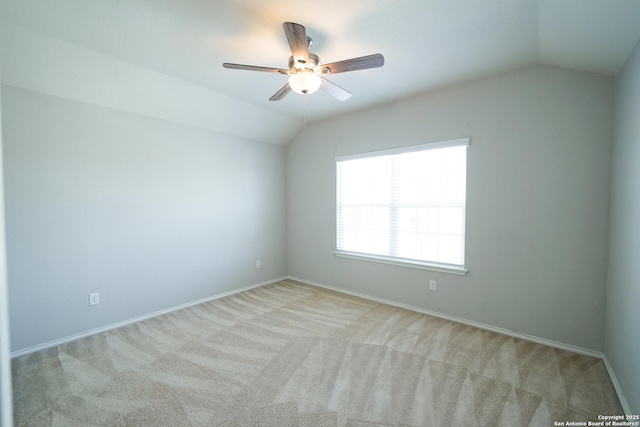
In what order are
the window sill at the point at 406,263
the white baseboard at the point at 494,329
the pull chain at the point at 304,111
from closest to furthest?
the white baseboard at the point at 494,329
the window sill at the point at 406,263
the pull chain at the point at 304,111

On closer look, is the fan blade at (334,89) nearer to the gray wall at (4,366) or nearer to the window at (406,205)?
the window at (406,205)

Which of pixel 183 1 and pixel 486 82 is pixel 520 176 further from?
pixel 183 1

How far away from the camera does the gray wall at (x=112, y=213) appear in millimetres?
2523

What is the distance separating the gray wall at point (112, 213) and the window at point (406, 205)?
1.58 m

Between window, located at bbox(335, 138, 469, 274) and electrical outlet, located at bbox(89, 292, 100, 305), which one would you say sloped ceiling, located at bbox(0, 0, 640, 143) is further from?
electrical outlet, located at bbox(89, 292, 100, 305)

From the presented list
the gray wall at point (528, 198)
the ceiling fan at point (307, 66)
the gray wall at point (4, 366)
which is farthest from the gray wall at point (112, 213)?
the gray wall at point (4, 366)

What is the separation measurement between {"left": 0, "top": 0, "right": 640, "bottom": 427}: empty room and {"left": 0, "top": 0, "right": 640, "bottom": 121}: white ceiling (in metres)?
0.02

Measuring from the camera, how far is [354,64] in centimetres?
197

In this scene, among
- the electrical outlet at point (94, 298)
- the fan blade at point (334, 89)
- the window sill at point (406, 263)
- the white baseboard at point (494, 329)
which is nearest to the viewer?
the fan blade at point (334, 89)

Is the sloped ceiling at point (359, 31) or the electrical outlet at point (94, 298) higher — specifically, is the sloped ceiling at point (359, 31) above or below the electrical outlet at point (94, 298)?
above

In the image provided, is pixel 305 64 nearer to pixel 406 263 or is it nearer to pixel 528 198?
pixel 528 198

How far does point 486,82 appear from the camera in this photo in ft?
9.45

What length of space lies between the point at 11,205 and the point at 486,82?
4.64m

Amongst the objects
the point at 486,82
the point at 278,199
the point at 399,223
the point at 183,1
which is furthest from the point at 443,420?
the point at 278,199
